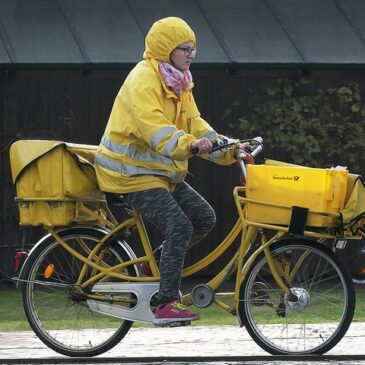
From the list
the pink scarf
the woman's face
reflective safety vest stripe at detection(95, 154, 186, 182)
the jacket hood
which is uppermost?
the jacket hood

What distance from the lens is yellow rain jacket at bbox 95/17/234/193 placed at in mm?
7613

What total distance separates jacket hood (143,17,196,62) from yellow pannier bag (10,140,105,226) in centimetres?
77

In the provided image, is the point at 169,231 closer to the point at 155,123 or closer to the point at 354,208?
the point at 155,123

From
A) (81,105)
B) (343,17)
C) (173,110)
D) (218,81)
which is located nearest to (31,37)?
(81,105)

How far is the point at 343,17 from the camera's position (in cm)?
1427

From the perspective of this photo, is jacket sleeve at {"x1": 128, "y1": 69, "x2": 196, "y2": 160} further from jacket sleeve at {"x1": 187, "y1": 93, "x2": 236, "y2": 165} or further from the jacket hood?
jacket sleeve at {"x1": 187, "y1": 93, "x2": 236, "y2": 165}

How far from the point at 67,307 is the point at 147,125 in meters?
1.29

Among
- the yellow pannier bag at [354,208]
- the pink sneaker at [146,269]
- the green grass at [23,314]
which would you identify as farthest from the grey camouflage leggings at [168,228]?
the green grass at [23,314]

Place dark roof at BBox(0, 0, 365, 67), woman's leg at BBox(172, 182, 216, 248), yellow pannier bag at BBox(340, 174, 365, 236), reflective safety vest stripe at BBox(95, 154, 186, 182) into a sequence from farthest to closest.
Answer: dark roof at BBox(0, 0, 365, 67) → woman's leg at BBox(172, 182, 216, 248) → reflective safety vest stripe at BBox(95, 154, 186, 182) → yellow pannier bag at BBox(340, 174, 365, 236)

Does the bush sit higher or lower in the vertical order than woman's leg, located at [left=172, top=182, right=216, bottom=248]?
higher

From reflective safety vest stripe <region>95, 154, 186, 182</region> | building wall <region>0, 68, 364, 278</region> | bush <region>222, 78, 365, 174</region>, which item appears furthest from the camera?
bush <region>222, 78, 365, 174</region>

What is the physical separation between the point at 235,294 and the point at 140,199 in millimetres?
757

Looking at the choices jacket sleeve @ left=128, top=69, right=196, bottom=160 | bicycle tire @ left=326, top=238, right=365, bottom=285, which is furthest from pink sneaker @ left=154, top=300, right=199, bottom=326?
bicycle tire @ left=326, top=238, right=365, bottom=285

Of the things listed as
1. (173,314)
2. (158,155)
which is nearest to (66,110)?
(158,155)
